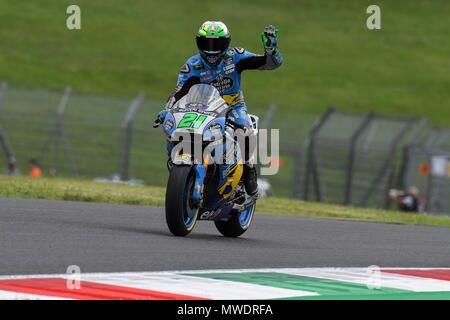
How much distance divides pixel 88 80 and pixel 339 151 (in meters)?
24.5

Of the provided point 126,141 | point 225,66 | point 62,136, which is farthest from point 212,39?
point 62,136

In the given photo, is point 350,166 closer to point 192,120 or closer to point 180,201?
point 192,120

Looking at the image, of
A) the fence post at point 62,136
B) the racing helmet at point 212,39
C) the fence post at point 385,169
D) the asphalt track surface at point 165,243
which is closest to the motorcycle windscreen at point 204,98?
the racing helmet at point 212,39

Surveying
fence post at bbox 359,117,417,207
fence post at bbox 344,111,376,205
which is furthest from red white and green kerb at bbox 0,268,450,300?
fence post at bbox 359,117,417,207

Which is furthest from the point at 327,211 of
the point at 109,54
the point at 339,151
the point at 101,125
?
the point at 109,54

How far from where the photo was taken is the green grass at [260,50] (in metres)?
46.2

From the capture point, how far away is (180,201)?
902 centimetres

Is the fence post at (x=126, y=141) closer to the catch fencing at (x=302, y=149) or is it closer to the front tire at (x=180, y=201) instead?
the catch fencing at (x=302, y=149)

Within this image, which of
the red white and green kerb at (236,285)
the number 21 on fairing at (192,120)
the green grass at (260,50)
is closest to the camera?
the red white and green kerb at (236,285)

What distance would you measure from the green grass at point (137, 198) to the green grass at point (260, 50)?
24.2m

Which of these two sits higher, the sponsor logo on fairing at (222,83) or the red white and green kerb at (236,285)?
the sponsor logo on fairing at (222,83)

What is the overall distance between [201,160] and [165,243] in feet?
2.81
